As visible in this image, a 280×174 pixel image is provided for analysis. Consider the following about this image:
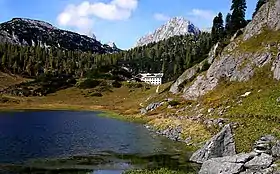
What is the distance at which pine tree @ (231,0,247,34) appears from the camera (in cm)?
15795

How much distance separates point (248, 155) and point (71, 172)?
22.5 meters

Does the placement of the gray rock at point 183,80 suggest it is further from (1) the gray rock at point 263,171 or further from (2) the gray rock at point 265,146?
(1) the gray rock at point 263,171

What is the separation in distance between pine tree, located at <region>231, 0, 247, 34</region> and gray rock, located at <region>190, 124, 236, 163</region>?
110 metres

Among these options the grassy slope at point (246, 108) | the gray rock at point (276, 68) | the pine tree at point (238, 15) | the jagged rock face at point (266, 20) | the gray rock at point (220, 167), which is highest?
the pine tree at point (238, 15)

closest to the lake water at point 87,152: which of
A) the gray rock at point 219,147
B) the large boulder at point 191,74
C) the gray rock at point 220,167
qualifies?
the gray rock at point 219,147

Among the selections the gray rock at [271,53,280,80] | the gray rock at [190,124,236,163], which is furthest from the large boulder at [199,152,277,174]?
the gray rock at [271,53,280,80]

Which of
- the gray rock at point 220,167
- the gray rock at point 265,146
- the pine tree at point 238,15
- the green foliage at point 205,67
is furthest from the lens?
the pine tree at point 238,15

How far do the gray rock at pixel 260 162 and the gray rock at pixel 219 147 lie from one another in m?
13.7

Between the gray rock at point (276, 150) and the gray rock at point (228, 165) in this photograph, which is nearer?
the gray rock at point (228, 165)

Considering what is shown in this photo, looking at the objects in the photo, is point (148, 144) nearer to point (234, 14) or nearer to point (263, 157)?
point (263, 157)

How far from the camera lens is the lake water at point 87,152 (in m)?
52.9

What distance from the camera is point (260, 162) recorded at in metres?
38.2

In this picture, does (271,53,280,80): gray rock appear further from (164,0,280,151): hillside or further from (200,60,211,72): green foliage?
(200,60,211,72): green foliage

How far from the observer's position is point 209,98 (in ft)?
363
